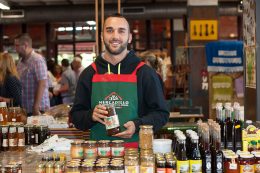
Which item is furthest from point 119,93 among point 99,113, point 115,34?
point 115,34

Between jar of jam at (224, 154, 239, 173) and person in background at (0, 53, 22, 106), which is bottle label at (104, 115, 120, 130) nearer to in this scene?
jar of jam at (224, 154, 239, 173)

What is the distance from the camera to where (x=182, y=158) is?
308 cm

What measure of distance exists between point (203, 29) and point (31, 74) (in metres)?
4.50

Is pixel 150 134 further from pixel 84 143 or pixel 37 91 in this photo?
pixel 37 91

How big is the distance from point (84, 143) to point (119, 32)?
0.83 metres

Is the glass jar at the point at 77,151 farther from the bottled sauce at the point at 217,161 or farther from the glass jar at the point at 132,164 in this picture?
the bottled sauce at the point at 217,161

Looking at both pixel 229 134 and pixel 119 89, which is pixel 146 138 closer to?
pixel 119 89

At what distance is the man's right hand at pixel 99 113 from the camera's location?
3.32 metres

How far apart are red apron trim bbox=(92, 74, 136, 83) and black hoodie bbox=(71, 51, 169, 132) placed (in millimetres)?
61

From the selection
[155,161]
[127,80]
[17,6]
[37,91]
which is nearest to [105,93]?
[127,80]

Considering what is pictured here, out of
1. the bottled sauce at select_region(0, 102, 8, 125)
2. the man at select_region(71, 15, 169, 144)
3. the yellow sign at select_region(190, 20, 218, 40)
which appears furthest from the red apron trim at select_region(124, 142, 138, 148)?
the yellow sign at select_region(190, 20, 218, 40)

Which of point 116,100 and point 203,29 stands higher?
point 203,29

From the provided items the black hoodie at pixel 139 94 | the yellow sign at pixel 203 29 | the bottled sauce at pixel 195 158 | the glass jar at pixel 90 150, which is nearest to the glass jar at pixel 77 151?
the glass jar at pixel 90 150

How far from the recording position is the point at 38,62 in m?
7.16
